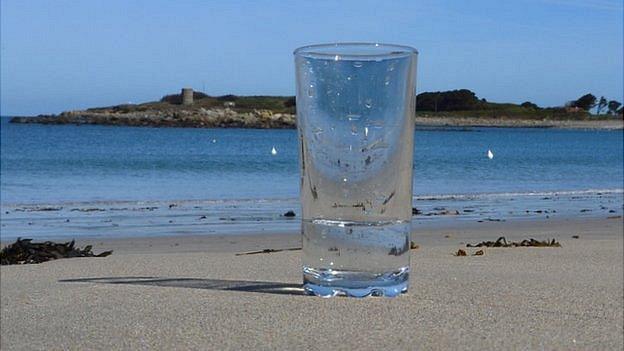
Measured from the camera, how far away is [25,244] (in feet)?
21.0

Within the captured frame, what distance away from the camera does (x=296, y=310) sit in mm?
3277

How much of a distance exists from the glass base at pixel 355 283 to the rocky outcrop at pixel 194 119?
9150 cm

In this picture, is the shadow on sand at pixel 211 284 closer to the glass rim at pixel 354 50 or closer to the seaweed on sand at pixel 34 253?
the glass rim at pixel 354 50

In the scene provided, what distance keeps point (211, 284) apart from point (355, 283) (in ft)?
2.46

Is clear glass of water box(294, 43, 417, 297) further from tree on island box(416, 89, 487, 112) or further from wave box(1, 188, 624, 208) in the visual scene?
wave box(1, 188, 624, 208)

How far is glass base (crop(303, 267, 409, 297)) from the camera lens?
3.38m

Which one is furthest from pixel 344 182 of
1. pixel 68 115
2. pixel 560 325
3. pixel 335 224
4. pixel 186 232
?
pixel 68 115

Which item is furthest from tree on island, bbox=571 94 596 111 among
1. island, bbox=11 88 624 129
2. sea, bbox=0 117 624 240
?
sea, bbox=0 117 624 240

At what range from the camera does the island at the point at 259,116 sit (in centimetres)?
9994

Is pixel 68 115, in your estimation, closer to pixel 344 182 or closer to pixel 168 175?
pixel 168 175

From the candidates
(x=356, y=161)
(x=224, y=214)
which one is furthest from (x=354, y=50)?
(x=224, y=214)

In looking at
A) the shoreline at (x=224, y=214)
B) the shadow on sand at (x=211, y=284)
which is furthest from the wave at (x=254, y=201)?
the shadow on sand at (x=211, y=284)

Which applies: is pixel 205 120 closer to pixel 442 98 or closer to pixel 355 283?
pixel 442 98

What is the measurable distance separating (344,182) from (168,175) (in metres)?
26.1
